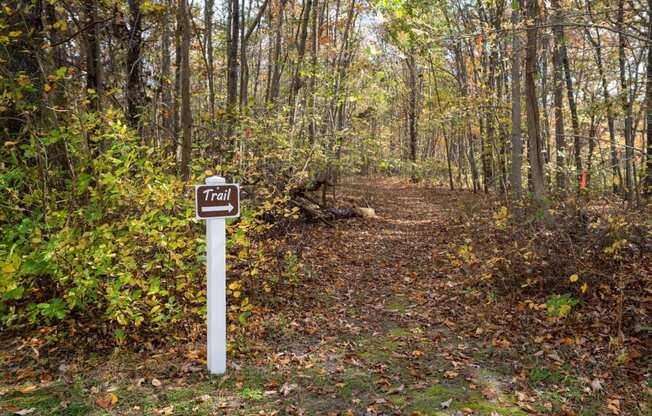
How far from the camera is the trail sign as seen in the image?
13.2ft

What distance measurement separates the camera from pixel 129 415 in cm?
358

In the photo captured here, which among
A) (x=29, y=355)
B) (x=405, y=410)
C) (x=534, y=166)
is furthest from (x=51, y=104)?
(x=534, y=166)

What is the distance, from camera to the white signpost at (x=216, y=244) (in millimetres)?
4086

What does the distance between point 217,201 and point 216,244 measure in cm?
40

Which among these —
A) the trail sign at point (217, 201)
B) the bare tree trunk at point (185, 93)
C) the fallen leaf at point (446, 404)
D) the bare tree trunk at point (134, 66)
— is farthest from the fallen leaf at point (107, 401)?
the bare tree trunk at point (134, 66)

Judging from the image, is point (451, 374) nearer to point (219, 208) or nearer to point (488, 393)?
point (488, 393)

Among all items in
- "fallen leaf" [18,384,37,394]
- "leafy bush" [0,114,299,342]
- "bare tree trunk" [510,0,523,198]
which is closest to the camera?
"fallen leaf" [18,384,37,394]

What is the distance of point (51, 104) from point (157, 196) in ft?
6.69

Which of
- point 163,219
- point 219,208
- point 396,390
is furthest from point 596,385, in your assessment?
point 163,219

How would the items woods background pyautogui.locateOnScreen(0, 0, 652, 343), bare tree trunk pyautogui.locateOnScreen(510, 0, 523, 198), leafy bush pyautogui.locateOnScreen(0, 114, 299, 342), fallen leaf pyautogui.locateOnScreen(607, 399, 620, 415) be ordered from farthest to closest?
bare tree trunk pyautogui.locateOnScreen(510, 0, 523, 198) < woods background pyautogui.locateOnScreen(0, 0, 652, 343) < leafy bush pyautogui.locateOnScreen(0, 114, 299, 342) < fallen leaf pyautogui.locateOnScreen(607, 399, 620, 415)

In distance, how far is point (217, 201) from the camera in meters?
4.11

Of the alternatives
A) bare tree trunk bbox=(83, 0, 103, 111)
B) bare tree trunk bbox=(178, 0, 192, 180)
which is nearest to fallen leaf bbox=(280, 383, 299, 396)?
bare tree trunk bbox=(178, 0, 192, 180)

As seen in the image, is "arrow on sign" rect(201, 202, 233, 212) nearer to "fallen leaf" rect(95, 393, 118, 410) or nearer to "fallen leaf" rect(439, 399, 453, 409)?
"fallen leaf" rect(95, 393, 118, 410)

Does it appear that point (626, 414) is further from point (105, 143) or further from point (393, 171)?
point (393, 171)
